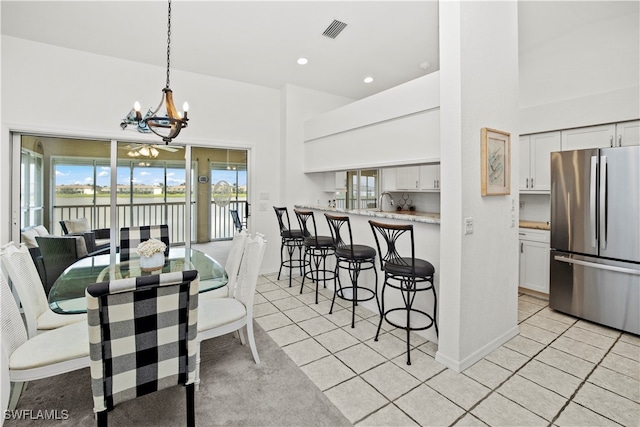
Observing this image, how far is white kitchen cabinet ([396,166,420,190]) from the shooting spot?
5281mm

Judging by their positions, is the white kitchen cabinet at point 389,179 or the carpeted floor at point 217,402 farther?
the white kitchen cabinet at point 389,179

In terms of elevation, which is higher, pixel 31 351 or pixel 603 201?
pixel 603 201

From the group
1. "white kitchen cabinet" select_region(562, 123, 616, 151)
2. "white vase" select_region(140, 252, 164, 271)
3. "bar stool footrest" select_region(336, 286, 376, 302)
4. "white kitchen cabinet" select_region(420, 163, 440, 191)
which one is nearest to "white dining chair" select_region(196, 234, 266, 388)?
"white vase" select_region(140, 252, 164, 271)

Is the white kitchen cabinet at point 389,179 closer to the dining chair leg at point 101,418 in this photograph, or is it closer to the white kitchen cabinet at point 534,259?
the white kitchen cabinet at point 534,259

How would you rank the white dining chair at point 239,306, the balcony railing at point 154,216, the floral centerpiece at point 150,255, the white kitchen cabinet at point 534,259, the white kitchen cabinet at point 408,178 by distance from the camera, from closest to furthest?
the white dining chair at point 239,306 → the floral centerpiece at point 150,255 → the white kitchen cabinet at point 534,259 → the balcony railing at point 154,216 → the white kitchen cabinet at point 408,178

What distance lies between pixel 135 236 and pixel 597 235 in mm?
4738

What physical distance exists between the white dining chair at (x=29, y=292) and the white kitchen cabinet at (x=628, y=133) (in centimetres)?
534

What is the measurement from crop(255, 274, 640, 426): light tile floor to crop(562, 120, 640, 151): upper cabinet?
203 centimetres

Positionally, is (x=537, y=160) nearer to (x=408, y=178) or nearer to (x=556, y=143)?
(x=556, y=143)

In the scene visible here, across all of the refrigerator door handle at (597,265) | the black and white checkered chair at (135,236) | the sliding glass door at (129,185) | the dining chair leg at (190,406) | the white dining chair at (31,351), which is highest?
the sliding glass door at (129,185)

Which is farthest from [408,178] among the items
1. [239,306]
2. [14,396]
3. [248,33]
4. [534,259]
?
[14,396]

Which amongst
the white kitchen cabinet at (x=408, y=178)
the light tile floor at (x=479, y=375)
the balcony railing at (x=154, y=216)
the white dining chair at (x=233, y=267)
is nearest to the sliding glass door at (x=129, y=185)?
the balcony railing at (x=154, y=216)

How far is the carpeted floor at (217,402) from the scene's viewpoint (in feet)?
5.76

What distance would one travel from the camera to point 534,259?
375 cm
